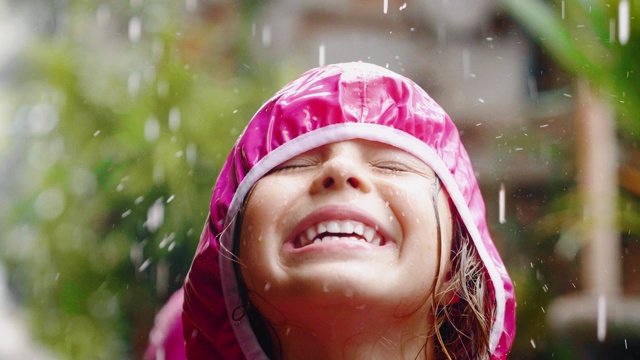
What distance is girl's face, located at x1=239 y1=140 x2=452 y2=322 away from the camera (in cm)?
117

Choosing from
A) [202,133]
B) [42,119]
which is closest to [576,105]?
[202,133]

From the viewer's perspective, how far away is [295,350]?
131 centimetres

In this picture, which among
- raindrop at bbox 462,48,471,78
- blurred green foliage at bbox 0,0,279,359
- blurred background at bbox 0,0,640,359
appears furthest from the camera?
raindrop at bbox 462,48,471,78

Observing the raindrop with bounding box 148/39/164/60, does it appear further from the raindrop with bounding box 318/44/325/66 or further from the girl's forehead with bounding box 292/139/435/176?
the girl's forehead with bounding box 292/139/435/176

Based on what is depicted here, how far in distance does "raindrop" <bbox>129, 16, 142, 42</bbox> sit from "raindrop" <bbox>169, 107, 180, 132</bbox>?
0.64 m

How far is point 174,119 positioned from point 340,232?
3.71 m

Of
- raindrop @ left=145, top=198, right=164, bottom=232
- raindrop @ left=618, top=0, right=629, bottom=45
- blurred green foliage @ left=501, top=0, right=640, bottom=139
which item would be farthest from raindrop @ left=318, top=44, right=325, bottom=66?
raindrop @ left=618, top=0, right=629, bottom=45

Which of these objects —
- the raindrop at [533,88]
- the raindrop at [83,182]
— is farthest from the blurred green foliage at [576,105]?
the raindrop at [83,182]

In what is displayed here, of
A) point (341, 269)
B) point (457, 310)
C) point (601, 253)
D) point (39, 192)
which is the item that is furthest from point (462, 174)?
point (39, 192)

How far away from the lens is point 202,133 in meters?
4.61

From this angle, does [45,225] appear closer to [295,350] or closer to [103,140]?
[103,140]

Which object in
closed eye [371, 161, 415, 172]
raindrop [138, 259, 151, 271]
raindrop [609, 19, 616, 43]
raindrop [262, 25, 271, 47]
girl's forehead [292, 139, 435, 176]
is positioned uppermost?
girl's forehead [292, 139, 435, 176]

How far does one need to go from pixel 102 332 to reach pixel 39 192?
3.36 feet

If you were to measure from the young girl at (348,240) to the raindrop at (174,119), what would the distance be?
331 centimetres
